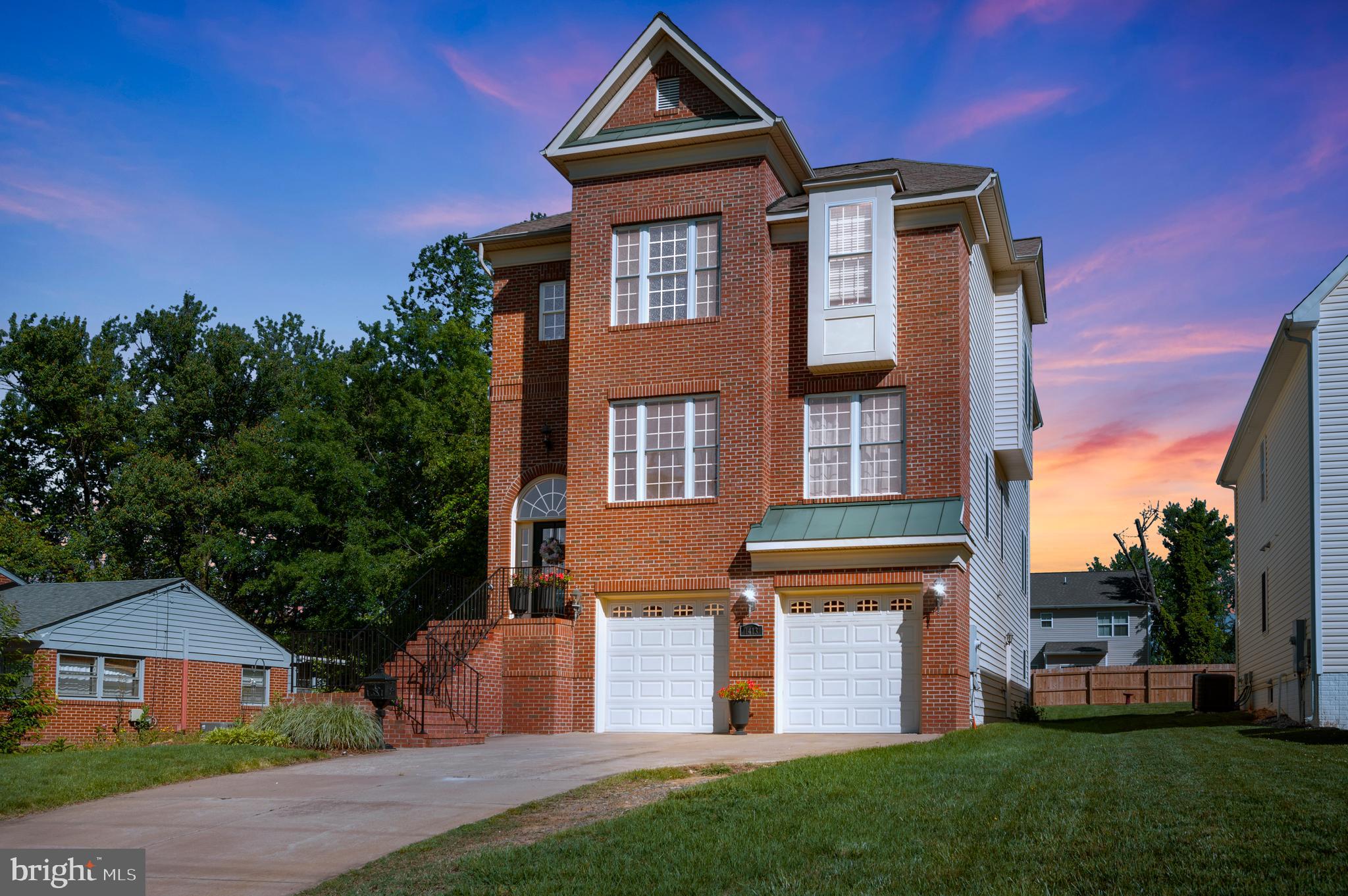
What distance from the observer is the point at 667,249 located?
75.0 ft

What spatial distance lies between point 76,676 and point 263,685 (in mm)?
6820

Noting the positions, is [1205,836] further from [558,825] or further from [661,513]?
[661,513]

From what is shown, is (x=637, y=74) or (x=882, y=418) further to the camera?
(x=637, y=74)

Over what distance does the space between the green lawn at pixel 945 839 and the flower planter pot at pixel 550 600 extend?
9815mm

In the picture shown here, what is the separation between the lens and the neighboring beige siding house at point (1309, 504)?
20172 millimetres

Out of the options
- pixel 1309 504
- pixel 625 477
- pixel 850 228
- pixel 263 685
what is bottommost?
pixel 263 685

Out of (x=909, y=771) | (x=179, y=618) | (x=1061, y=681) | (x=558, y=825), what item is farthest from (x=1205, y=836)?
(x=1061, y=681)

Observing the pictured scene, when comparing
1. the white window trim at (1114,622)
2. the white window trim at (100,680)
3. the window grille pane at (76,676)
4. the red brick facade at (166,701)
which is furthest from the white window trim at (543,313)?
the white window trim at (1114,622)

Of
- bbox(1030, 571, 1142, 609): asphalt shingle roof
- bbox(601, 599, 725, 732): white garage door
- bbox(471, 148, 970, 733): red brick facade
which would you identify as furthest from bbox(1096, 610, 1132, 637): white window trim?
bbox(601, 599, 725, 732): white garage door

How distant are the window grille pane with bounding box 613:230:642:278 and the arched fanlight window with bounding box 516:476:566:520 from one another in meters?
4.14

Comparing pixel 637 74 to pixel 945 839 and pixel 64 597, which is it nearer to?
pixel 945 839

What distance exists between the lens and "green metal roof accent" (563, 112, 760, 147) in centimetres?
2231

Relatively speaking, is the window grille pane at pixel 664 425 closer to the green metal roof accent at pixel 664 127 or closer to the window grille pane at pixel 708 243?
the window grille pane at pixel 708 243

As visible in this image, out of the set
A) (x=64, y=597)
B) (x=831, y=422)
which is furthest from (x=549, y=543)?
(x=64, y=597)
